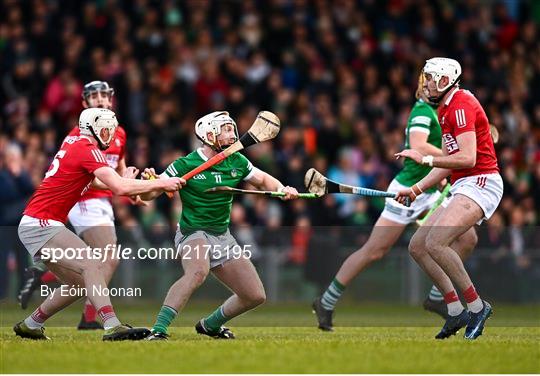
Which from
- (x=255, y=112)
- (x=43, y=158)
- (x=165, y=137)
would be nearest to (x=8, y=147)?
(x=43, y=158)

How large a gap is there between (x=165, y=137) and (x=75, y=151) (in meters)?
8.50

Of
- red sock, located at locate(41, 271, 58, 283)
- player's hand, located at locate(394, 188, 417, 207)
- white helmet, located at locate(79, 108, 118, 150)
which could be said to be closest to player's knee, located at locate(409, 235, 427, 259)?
player's hand, located at locate(394, 188, 417, 207)

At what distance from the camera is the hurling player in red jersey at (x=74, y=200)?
12.0 metres

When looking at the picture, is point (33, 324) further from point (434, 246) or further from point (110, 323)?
point (434, 246)

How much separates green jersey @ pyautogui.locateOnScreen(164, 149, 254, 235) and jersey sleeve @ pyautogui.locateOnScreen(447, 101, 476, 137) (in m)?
2.05

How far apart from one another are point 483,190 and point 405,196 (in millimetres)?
772

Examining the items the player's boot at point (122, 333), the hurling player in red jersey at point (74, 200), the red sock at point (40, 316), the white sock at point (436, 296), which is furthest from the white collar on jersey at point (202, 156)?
the white sock at point (436, 296)

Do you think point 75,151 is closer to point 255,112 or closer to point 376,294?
point 376,294

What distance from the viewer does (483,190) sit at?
12.5m

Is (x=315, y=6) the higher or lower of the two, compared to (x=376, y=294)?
higher

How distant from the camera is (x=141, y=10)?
23.1m

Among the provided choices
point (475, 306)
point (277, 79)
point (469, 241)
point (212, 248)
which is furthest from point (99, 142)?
point (277, 79)

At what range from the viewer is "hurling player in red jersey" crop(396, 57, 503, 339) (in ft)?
40.4

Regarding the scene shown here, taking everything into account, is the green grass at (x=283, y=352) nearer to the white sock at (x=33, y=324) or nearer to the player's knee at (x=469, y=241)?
the white sock at (x=33, y=324)
